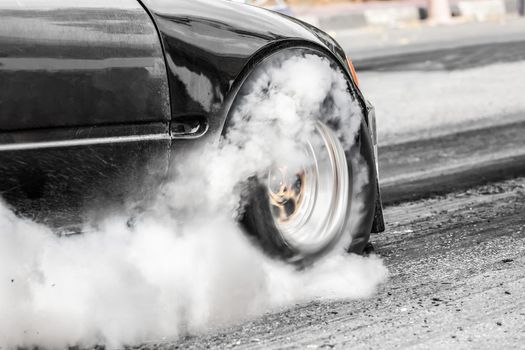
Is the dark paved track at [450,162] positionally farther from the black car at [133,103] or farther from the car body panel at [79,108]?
the car body panel at [79,108]

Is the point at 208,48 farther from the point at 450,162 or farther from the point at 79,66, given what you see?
the point at 450,162

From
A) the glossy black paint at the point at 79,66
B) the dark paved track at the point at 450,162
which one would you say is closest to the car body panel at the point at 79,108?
the glossy black paint at the point at 79,66

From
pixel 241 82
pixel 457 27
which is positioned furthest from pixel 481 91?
pixel 457 27

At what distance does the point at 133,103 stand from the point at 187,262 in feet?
2.03

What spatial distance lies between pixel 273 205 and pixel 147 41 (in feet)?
2.87

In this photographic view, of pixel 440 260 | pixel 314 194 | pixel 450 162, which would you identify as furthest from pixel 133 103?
pixel 450 162

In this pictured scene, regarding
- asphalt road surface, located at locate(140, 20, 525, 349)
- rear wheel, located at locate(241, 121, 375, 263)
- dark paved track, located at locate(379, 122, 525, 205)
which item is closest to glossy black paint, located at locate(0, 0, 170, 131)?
rear wheel, located at locate(241, 121, 375, 263)

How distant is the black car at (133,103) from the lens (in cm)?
353

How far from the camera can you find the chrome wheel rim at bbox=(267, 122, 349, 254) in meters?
4.32

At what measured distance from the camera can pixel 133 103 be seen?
378 cm

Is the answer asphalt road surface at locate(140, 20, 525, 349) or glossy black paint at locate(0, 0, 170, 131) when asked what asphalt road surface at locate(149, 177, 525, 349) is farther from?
glossy black paint at locate(0, 0, 170, 131)

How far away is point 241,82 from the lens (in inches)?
159

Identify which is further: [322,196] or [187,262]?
Result: [322,196]

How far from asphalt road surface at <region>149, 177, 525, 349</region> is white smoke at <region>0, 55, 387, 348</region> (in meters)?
0.14
